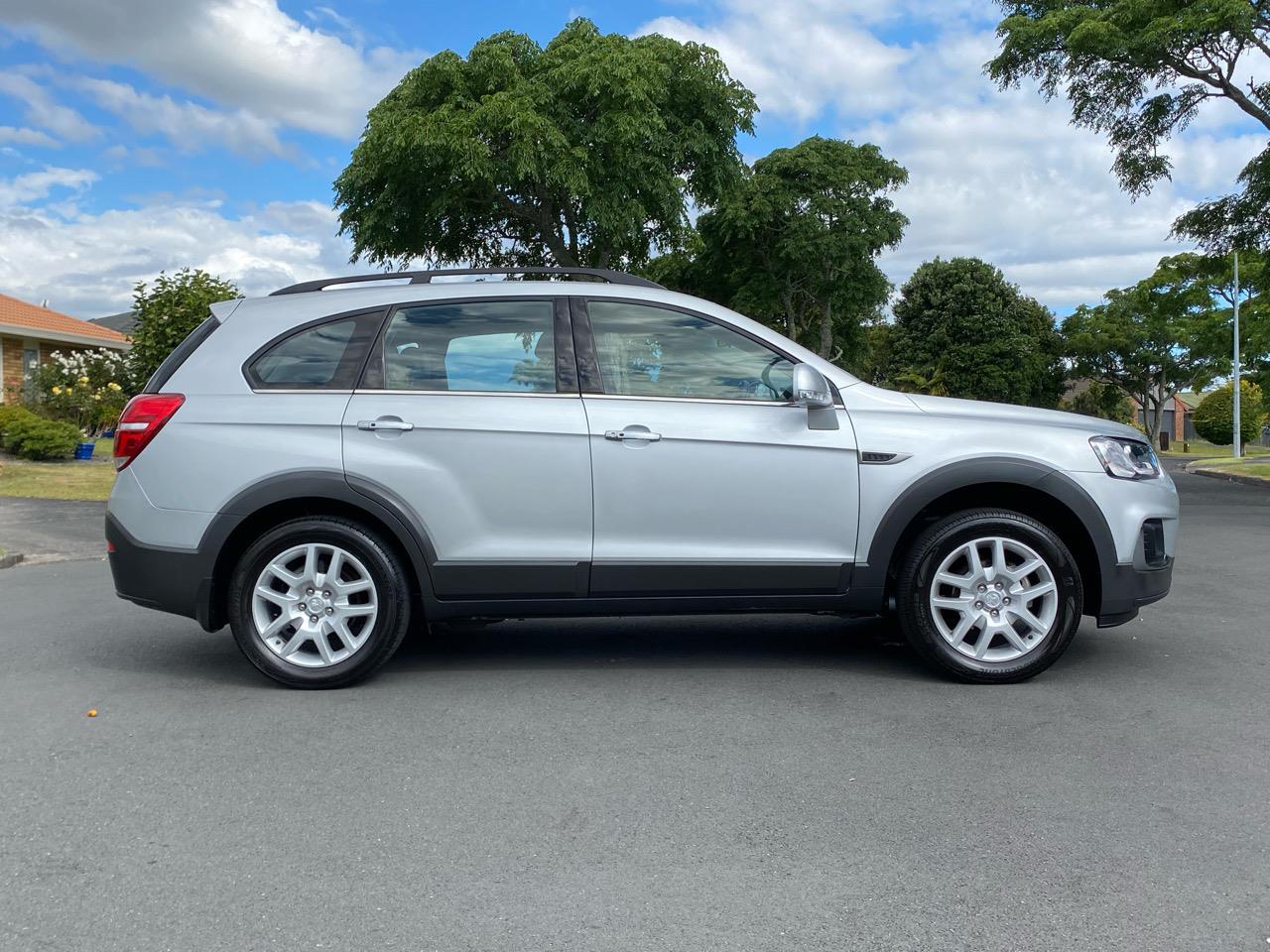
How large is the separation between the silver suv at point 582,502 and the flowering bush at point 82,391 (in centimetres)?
2352

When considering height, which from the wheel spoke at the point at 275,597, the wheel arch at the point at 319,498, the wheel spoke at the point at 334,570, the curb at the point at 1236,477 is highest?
the wheel arch at the point at 319,498

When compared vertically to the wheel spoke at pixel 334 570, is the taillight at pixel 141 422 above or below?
above

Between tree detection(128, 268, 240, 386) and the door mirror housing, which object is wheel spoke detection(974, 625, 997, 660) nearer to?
the door mirror housing

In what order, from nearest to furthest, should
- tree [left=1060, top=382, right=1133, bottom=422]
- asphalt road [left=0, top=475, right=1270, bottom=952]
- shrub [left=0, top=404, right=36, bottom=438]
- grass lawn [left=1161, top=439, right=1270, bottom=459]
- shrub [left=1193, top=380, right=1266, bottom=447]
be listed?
asphalt road [left=0, top=475, right=1270, bottom=952]
shrub [left=0, top=404, right=36, bottom=438]
grass lawn [left=1161, top=439, right=1270, bottom=459]
tree [left=1060, top=382, right=1133, bottom=422]
shrub [left=1193, top=380, right=1266, bottom=447]

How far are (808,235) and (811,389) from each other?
36.2 meters

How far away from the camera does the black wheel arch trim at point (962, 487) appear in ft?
16.9

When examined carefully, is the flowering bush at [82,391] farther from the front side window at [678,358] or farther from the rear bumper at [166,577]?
the front side window at [678,358]

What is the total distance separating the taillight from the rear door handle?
196 centimetres

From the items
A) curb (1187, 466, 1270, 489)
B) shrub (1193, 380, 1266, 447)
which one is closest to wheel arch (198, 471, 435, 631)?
curb (1187, 466, 1270, 489)

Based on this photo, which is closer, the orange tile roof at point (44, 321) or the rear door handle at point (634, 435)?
the rear door handle at point (634, 435)

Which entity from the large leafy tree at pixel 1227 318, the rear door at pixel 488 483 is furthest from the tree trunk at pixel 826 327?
the rear door at pixel 488 483

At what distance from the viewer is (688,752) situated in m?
4.28

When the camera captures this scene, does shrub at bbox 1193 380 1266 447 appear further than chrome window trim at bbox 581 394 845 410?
Yes

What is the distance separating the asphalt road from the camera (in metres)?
2.93
